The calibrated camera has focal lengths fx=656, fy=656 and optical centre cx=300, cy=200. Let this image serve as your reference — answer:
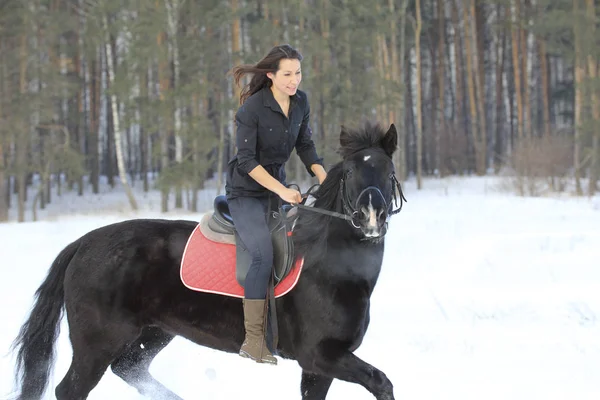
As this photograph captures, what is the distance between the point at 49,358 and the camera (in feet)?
14.5

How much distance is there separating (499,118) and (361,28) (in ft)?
42.2

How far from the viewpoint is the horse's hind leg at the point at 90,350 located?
412 cm

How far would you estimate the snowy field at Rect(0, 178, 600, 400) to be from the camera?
5359 millimetres

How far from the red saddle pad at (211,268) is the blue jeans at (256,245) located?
6.0 inches

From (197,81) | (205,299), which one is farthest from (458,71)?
(205,299)

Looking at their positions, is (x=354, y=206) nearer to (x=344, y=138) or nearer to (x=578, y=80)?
(x=344, y=138)

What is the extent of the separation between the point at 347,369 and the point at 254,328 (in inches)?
25.0

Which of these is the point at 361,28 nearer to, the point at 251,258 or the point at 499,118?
the point at 499,118

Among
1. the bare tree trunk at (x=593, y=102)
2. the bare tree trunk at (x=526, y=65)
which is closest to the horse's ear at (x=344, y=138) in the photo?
the bare tree trunk at (x=593, y=102)

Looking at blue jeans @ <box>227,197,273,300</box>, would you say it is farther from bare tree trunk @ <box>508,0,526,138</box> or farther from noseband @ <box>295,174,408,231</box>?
bare tree trunk @ <box>508,0,526,138</box>

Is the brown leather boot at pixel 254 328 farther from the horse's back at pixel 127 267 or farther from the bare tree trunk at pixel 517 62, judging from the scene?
the bare tree trunk at pixel 517 62

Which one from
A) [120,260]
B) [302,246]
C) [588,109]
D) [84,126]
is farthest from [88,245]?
[84,126]

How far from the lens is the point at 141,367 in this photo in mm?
4625

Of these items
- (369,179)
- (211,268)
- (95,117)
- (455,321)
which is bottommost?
(455,321)
